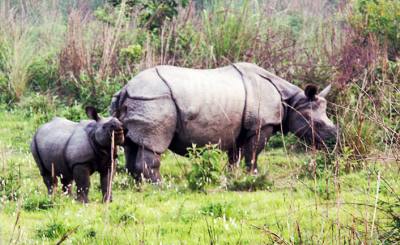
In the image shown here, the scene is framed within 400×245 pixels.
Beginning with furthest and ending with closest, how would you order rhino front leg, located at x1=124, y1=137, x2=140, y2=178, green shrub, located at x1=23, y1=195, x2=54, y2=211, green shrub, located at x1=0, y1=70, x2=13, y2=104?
green shrub, located at x1=0, y1=70, x2=13, y2=104 < rhino front leg, located at x1=124, y1=137, x2=140, y2=178 < green shrub, located at x1=23, y1=195, x2=54, y2=211

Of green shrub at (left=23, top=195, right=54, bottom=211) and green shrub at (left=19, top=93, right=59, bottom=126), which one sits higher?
green shrub at (left=23, top=195, right=54, bottom=211)

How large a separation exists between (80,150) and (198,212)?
1.47 metres

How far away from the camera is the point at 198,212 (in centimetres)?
668

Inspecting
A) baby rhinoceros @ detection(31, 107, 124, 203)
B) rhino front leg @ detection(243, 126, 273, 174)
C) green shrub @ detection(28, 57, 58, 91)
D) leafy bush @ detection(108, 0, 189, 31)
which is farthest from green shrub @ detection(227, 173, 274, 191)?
green shrub @ detection(28, 57, 58, 91)

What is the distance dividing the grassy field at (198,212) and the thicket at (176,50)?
9.61 ft

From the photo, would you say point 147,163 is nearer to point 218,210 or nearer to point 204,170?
point 204,170

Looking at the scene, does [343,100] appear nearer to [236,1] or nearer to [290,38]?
[290,38]

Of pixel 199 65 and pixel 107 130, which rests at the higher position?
pixel 107 130

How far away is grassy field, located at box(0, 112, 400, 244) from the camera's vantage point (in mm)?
5484

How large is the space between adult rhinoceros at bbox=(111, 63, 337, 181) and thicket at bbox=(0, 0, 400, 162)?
1.23m

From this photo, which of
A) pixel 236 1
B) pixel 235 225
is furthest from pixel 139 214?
pixel 236 1

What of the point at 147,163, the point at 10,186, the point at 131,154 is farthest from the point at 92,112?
the point at 131,154

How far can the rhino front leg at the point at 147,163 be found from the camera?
28.7 ft

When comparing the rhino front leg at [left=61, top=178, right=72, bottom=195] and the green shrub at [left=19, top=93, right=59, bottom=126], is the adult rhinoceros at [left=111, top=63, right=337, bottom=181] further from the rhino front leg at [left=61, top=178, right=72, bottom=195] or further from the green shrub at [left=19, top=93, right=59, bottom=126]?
the green shrub at [left=19, top=93, right=59, bottom=126]
